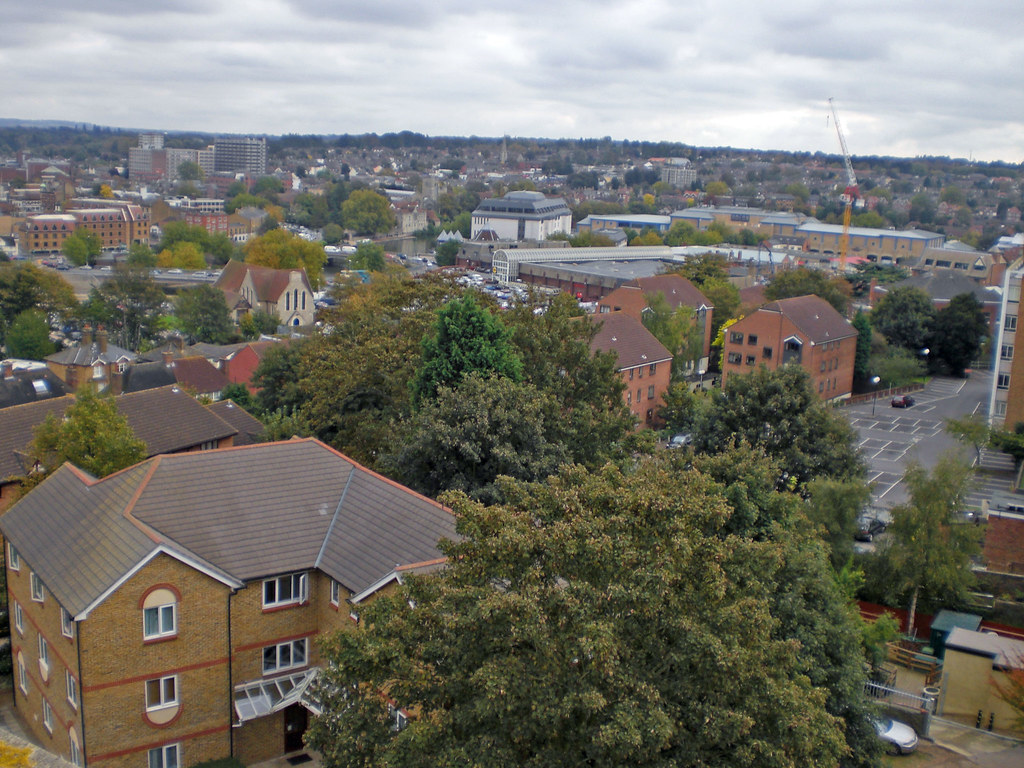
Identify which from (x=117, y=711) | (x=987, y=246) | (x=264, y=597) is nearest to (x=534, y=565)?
(x=264, y=597)

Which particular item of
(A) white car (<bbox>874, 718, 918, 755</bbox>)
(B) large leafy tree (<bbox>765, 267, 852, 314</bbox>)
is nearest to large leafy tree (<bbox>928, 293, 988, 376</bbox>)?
(B) large leafy tree (<bbox>765, 267, 852, 314</bbox>)

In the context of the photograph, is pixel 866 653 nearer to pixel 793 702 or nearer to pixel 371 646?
pixel 793 702

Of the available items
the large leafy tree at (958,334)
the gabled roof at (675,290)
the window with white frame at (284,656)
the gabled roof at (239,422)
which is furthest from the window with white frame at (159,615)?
the large leafy tree at (958,334)

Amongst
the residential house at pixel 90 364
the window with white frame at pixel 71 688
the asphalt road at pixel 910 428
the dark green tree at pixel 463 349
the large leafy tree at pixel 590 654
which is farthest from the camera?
the residential house at pixel 90 364

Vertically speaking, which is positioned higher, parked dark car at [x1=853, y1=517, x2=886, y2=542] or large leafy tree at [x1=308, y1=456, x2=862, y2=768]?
large leafy tree at [x1=308, y1=456, x2=862, y2=768]

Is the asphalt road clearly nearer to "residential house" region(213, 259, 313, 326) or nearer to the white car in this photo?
the white car

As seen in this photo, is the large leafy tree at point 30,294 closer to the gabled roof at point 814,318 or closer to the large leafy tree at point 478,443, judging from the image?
the gabled roof at point 814,318

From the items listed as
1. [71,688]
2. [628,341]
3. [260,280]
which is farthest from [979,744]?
[260,280]
